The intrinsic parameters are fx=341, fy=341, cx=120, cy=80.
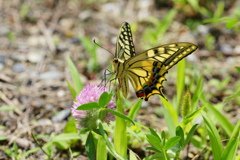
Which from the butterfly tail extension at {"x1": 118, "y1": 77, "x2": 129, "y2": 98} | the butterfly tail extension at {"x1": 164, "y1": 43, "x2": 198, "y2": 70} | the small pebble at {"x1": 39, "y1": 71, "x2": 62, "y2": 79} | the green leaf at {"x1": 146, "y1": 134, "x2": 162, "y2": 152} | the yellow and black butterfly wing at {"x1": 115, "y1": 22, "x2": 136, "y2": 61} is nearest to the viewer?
the green leaf at {"x1": 146, "y1": 134, "x2": 162, "y2": 152}

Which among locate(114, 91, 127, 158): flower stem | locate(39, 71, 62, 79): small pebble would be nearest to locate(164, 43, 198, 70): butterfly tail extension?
locate(114, 91, 127, 158): flower stem

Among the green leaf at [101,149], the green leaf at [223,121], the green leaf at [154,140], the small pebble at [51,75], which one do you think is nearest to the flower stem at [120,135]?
the green leaf at [101,149]

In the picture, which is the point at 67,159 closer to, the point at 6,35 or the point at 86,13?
the point at 6,35

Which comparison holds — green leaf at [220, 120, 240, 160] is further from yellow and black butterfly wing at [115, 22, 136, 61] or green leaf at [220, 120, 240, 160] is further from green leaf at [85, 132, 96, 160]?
yellow and black butterfly wing at [115, 22, 136, 61]

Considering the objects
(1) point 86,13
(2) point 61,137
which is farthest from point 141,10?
(2) point 61,137

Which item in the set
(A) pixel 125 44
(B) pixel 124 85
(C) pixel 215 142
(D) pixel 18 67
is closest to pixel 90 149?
(B) pixel 124 85

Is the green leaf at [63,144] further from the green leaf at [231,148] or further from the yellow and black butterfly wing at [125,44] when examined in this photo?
the green leaf at [231,148]

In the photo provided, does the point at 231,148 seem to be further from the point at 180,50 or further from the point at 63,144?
the point at 63,144

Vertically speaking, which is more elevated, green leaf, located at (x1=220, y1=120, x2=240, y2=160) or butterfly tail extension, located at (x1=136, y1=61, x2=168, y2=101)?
butterfly tail extension, located at (x1=136, y1=61, x2=168, y2=101)
